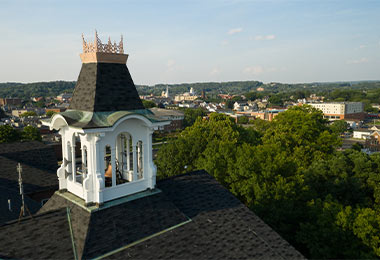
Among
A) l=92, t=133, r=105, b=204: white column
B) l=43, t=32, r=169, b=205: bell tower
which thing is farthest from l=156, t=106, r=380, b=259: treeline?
l=92, t=133, r=105, b=204: white column

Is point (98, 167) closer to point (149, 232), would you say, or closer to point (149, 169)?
point (149, 169)

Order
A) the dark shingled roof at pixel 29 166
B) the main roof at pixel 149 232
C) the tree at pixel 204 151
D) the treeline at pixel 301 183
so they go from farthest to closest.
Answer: the tree at pixel 204 151, the dark shingled roof at pixel 29 166, the treeline at pixel 301 183, the main roof at pixel 149 232

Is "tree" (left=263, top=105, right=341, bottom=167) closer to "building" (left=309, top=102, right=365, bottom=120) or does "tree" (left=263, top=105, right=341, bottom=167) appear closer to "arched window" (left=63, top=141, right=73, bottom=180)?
"arched window" (left=63, top=141, right=73, bottom=180)

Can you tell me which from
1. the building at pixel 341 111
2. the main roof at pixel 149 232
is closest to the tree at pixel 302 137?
the main roof at pixel 149 232

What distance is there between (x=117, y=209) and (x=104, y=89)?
5722 mm

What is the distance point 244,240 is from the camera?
13867 millimetres

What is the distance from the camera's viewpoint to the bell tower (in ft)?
44.2

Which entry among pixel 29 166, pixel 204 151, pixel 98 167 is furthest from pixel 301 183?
pixel 29 166

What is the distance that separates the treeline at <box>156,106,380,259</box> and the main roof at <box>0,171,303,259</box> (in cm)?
930

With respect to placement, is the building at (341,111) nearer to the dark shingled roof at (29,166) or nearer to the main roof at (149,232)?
the dark shingled roof at (29,166)

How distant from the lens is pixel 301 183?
2725 centimetres

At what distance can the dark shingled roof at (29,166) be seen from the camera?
25906mm

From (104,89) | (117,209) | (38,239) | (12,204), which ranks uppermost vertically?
(104,89)

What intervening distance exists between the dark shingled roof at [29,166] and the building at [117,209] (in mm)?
13074
